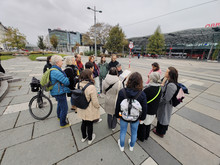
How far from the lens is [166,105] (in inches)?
84.3

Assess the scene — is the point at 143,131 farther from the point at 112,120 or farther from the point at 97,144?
the point at 97,144

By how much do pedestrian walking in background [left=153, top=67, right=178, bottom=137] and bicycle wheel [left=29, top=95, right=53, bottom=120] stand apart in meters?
3.15

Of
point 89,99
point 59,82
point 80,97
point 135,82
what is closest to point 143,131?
point 135,82

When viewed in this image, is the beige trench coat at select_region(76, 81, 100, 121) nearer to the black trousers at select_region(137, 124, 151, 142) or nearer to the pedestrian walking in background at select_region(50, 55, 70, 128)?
the pedestrian walking in background at select_region(50, 55, 70, 128)

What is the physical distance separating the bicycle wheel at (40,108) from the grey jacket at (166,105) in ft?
10.3

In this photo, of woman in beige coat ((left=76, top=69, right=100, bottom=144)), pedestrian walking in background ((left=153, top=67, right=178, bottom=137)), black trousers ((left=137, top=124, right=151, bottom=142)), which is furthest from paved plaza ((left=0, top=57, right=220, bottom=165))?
woman in beige coat ((left=76, top=69, right=100, bottom=144))

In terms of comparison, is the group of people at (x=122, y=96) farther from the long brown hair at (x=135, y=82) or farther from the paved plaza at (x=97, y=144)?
the paved plaza at (x=97, y=144)

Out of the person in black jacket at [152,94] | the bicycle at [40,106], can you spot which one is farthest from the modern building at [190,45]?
the bicycle at [40,106]

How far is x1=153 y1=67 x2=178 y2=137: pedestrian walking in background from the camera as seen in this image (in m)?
1.96

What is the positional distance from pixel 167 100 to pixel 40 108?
3.75 m

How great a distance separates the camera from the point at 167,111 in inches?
84.6

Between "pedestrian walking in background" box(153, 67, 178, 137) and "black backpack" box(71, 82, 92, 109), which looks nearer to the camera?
"black backpack" box(71, 82, 92, 109)

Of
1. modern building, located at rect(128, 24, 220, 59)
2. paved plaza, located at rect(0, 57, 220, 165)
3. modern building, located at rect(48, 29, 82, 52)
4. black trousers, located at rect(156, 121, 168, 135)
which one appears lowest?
paved plaza, located at rect(0, 57, 220, 165)

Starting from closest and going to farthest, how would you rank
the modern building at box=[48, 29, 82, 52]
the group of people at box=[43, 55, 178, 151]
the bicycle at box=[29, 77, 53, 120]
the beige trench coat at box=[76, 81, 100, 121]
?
the group of people at box=[43, 55, 178, 151] → the beige trench coat at box=[76, 81, 100, 121] → the bicycle at box=[29, 77, 53, 120] → the modern building at box=[48, 29, 82, 52]
